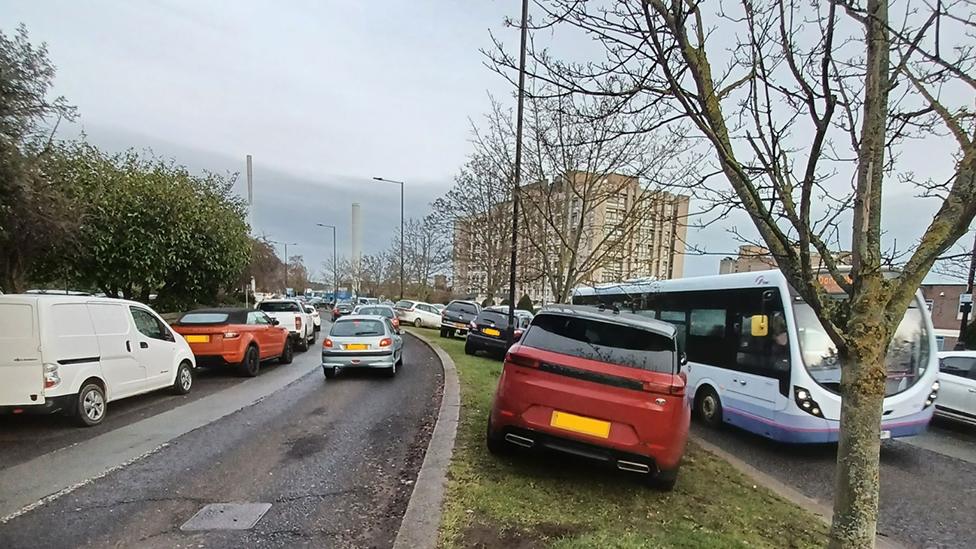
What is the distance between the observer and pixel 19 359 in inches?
250

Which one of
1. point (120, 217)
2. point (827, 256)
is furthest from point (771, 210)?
point (120, 217)

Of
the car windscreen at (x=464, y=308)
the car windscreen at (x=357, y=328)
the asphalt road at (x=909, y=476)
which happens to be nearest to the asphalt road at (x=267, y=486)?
the car windscreen at (x=357, y=328)

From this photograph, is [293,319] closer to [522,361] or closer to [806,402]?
[522,361]

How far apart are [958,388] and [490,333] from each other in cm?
1112

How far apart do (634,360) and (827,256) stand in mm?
2145

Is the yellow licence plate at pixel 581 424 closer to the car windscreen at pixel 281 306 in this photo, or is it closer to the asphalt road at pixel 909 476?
the asphalt road at pixel 909 476

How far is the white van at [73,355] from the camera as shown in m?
6.37

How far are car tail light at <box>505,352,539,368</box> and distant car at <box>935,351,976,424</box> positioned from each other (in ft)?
26.6

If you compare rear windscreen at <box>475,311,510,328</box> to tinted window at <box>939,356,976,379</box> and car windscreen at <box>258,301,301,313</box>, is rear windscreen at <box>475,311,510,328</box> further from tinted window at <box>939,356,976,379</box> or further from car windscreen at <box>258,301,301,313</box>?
tinted window at <box>939,356,976,379</box>

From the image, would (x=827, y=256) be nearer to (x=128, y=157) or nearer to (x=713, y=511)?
(x=713, y=511)

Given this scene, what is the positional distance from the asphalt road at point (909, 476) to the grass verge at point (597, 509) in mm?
927

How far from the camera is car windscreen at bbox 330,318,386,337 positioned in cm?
1206

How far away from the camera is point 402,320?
33688 mm

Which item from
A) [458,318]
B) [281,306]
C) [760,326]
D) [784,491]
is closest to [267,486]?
[784,491]
